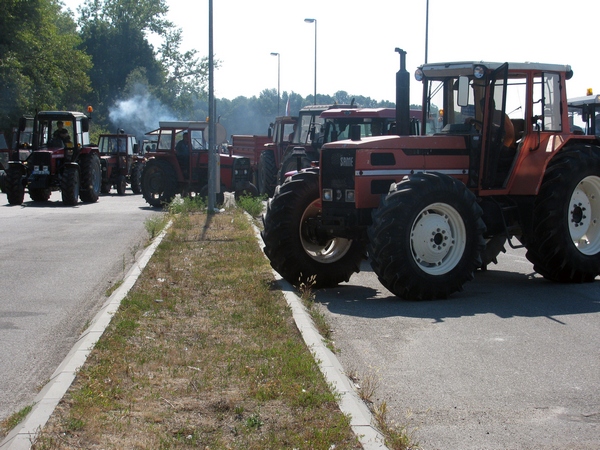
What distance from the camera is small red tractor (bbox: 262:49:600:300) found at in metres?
10.2

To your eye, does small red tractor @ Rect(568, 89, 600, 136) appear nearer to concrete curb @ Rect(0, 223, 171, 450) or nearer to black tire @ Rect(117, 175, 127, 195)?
concrete curb @ Rect(0, 223, 171, 450)

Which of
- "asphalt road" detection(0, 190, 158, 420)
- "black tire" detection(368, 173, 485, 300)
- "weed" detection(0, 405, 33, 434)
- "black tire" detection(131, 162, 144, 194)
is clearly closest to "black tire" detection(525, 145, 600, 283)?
"black tire" detection(368, 173, 485, 300)

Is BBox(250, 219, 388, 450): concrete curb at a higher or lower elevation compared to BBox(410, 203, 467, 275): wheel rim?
lower

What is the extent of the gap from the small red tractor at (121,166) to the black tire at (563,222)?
25.0m

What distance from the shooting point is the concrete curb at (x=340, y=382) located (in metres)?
5.03

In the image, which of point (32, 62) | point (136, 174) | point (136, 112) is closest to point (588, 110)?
→ point (136, 174)

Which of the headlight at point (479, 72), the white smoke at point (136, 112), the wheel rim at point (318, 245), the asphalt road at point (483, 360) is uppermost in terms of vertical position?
the white smoke at point (136, 112)

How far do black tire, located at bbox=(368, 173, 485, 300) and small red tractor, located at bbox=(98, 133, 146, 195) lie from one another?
25.7 m

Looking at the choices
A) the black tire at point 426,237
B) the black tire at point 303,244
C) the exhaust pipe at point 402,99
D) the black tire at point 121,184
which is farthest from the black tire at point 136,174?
the black tire at point 426,237

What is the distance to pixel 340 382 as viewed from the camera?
6121mm

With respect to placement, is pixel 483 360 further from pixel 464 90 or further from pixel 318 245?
pixel 464 90

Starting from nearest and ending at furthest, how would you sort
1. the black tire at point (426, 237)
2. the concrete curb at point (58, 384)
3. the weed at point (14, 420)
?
1. the concrete curb at point (58, 384)
2. the weed at point (14, 420)
3. the black tire at point (426, 237)

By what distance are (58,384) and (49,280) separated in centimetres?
605

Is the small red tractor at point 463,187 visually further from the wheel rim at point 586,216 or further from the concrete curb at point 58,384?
the concrete curb at point 58,384
